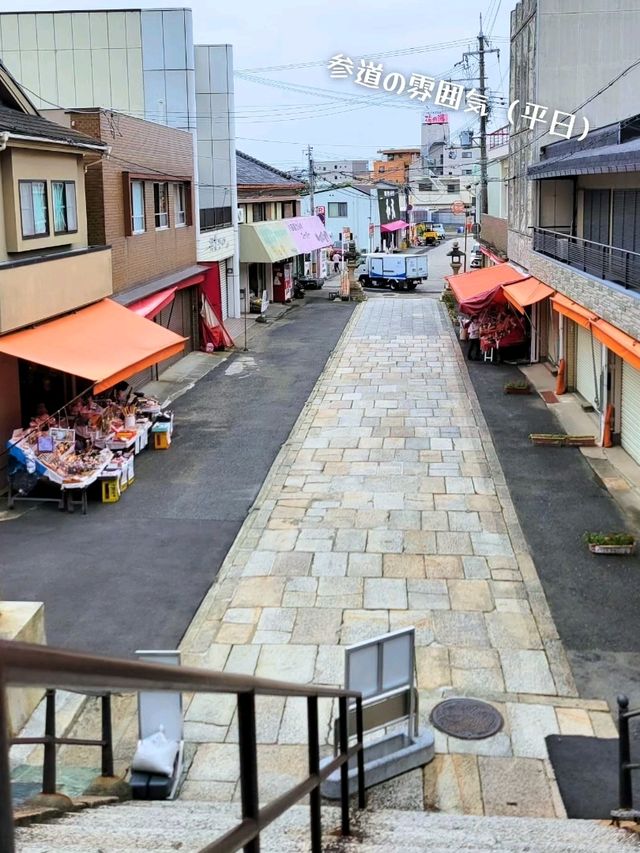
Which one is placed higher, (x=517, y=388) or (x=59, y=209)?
(x=59, y=209)

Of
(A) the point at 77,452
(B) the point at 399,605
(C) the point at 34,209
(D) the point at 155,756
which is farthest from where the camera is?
(C) the point at 34,209

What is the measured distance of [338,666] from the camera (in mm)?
9969

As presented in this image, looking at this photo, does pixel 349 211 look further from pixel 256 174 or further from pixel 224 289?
pixel 224 289

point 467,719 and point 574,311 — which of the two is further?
point 574,311

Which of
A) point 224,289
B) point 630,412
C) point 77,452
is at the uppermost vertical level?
point 224,289

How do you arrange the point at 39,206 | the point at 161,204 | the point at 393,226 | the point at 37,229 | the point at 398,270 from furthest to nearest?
1. the point at 393,226
2. the point at 398,270
3. the point at 161,204
4. the point at 39,206
5. the point at 37,229

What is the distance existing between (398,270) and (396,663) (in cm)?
4774

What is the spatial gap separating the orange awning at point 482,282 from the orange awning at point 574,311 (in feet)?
18.0

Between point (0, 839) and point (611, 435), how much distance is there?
61.3 feet

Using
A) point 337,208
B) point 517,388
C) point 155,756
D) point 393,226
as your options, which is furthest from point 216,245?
point 393,226

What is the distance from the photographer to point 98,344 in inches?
678

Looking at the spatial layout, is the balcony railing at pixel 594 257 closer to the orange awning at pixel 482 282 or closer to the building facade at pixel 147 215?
the orange awning at pixel 482 282

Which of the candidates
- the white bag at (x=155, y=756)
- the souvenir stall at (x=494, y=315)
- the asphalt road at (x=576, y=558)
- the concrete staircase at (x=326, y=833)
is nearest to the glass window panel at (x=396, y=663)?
the concrete staircase at (x=326, y=833)

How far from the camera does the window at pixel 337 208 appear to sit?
73125mm
